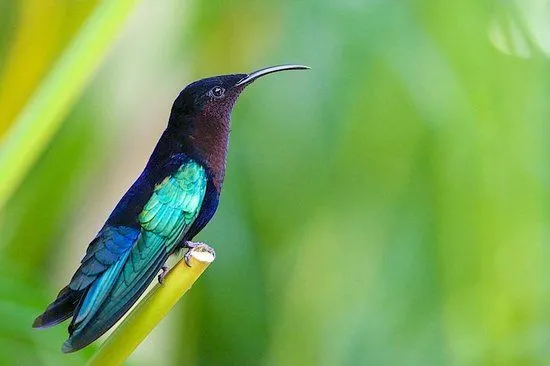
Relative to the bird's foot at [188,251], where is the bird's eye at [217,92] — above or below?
above

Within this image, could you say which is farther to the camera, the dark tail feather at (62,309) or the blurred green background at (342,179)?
the blurred green background at (342,179)

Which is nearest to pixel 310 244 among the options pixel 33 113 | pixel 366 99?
pixel 366 99

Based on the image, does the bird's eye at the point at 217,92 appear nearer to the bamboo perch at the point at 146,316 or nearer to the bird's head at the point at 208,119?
the bird's head at the point at 208,119

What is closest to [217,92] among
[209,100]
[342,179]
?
[209,100]

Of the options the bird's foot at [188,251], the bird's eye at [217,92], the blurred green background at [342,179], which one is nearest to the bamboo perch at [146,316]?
the bird's foot at [188,251]

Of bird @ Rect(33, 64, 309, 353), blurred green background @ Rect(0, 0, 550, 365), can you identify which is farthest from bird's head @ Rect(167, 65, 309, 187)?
blurred green background @ Rect(0, 0, 550, 365)

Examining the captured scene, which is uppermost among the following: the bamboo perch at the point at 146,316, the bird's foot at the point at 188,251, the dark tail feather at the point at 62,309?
the bird's foot at the point at 188,251
